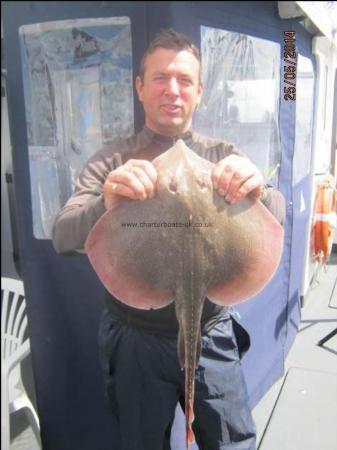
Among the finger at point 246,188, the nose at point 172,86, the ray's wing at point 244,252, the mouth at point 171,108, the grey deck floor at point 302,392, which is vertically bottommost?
the grey deck floor at point 302,392

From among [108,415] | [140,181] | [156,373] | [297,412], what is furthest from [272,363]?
[140,181]

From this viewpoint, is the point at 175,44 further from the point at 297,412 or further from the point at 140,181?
the point at 297,412

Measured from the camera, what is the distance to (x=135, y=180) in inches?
45.3

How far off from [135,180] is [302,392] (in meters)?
2.03

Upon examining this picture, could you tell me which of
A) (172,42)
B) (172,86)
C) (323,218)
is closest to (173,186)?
(172,86)

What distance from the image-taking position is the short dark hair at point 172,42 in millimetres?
1161

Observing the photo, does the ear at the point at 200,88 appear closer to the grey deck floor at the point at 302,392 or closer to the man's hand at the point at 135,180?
the man's hand at the point at 135,180

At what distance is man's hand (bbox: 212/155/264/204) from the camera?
3.82 ft

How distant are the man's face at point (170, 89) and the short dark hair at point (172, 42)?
0.04ft

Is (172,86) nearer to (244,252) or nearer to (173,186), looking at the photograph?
(173,186)

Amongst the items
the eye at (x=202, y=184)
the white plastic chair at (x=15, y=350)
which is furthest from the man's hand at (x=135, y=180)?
the white plastic chair at (x=15, y=350)

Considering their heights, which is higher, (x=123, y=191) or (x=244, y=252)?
(x=123, y=191)

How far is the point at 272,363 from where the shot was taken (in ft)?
8.29
